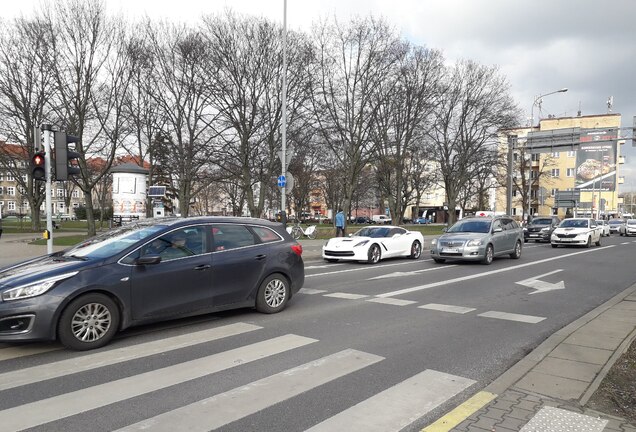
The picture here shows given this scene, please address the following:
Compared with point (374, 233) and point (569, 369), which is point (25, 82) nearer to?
point (374, 233)

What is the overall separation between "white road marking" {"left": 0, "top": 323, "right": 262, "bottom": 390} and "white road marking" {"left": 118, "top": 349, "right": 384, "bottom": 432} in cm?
158

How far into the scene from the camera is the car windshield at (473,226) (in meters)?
16.0

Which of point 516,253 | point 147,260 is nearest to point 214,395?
point 147,260

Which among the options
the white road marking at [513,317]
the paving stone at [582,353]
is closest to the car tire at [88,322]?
the paving stone at [582,353]

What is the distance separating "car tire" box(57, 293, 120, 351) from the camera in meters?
5.27

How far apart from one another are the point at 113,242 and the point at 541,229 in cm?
2748

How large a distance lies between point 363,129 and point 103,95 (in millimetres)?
15786

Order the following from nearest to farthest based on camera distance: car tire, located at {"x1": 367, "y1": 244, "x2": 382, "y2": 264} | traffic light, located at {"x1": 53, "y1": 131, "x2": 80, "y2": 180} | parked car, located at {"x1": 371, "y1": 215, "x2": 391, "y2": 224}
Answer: traffic light, located at {"x1": 53, "y1": 131, "x2": 80, "y2": 180}, car tire, located at {"x1": 367, "y1": 244, "x2": 382, "y2": 264}, parked car, located at {"x1": 371, "y1": 215, "x2": 391, "y2": 224}

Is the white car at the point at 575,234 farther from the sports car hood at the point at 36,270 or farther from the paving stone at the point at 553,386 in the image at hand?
the sports car hood at the point at 36,270

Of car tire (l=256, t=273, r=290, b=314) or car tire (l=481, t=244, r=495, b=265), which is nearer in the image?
car tire (l=256, t=273, r=290, b=314)

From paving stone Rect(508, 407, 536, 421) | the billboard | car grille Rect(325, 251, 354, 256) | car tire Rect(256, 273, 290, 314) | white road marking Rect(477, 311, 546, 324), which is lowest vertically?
A: white road marking Rect(477, 311, 546, 324)

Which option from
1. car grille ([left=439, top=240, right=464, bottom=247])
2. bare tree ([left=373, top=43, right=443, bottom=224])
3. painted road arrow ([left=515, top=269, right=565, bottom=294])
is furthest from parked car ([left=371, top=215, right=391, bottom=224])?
painted road arrow ([left=515, top=269, right=565, bottom=294])

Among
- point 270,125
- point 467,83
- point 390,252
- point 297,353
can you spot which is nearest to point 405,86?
point 467,83

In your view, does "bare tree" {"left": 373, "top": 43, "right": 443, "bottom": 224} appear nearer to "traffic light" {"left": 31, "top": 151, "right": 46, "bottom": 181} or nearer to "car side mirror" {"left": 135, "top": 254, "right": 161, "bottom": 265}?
"traffic light" {"left": 31, "top": 151, "right": 46, "bottom": 181}
